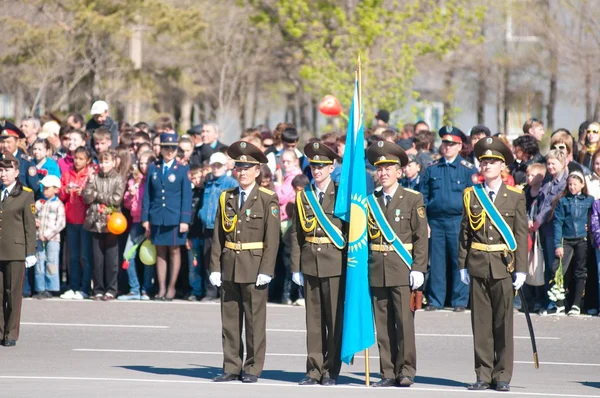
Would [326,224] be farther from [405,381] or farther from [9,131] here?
[9,131]

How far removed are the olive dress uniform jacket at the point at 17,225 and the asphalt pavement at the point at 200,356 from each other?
3.19 ft

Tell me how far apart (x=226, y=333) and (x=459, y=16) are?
934 inches

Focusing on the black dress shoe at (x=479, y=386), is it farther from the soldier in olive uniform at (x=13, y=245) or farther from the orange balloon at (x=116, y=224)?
the orange balloon at (x=116, y=224)

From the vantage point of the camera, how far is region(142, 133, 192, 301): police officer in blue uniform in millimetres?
17094

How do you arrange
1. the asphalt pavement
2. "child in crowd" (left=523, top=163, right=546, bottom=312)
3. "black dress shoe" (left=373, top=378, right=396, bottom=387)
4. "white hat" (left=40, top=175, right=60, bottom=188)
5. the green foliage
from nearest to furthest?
the asphalt pavement → "black dress shoe" (left=373, top=378, right=396, bottom=387) → "child in crowd" (left=523, top=163, right=546, bottom=312) → "white hat" (left=40, top=175, right=60, bottom=188) → the green foliage

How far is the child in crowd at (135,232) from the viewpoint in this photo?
1748cm

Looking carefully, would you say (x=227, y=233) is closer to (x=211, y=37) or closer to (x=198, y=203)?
(x=198, y=203)

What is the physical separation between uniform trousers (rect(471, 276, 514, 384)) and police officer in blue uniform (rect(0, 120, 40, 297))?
812 cm

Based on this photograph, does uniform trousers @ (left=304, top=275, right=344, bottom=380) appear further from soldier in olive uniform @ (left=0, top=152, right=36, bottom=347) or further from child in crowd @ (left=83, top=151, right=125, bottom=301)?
child in crowd @ (left=83, top=151, right=125, bottom=301)

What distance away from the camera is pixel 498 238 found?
36.8 feet

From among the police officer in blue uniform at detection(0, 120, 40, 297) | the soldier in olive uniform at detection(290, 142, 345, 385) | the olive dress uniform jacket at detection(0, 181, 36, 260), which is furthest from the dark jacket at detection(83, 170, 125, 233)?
the soldier in olive uniform at detection(290, 142, 345, 385)

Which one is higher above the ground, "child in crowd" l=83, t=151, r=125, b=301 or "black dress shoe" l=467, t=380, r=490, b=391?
"child in crowd" l=83, t=151, r=125, b=301

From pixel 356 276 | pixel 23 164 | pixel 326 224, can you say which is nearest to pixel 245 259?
pixel 326 224

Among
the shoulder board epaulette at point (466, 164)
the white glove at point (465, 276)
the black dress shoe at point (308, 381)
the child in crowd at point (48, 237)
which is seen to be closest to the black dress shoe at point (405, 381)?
the black dress shoe at point (308, 381)
